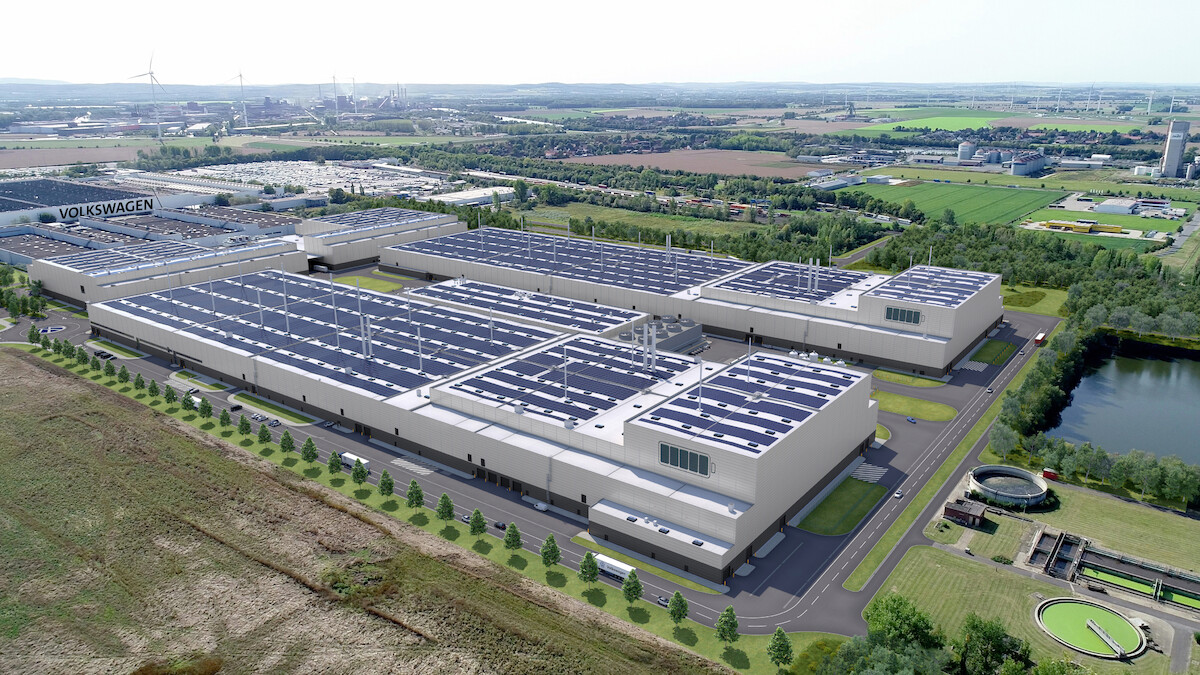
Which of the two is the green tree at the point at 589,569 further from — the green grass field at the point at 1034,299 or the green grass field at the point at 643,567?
the green grass field at the point at 1034,299

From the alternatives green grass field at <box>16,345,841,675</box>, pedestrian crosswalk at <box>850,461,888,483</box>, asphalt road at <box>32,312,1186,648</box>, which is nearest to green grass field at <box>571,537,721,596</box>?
asphalt road at <box>32,312,1186,648</box>

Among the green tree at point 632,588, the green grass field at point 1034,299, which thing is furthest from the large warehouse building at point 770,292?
the green tree at point 632,588

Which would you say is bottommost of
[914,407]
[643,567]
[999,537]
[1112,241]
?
[999,537]

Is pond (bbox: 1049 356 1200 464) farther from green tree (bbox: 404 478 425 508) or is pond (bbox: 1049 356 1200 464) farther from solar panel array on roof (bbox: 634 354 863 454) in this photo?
green tree (bbox: 404 478 425 508)

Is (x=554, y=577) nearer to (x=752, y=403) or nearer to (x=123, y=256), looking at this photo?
(x=752, y=403)

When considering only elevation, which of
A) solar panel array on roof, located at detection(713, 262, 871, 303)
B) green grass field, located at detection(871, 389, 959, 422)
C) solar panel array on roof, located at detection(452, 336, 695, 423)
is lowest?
green grass field, located at detection(871, 389, 959, 422)

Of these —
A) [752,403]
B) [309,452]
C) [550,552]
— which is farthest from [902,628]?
[309,452]
